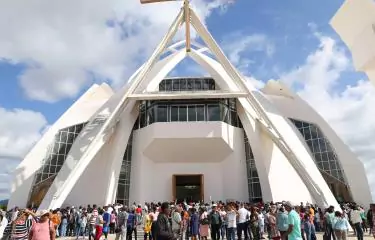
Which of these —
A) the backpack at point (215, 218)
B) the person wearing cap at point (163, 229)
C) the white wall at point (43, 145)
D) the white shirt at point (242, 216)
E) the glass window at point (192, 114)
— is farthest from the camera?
the glass window at point (192, 114)

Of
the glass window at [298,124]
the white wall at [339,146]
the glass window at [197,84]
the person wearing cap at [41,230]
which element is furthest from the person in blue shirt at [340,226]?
the glass window at [197,84]

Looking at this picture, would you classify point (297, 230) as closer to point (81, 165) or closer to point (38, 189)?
point (81, 165)

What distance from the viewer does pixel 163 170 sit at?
26781 millimetres

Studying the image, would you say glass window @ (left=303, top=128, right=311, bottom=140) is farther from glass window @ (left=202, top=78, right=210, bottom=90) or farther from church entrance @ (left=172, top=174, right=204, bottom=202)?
church entrance @ (left=172, top=174, right=204, bottom=202)

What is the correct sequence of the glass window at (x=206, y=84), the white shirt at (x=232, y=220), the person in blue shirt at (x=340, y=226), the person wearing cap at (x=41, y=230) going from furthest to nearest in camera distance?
the glass window at (x=206, y=84), the white shirt at (x=232, y=220), the person in blue shirt at (x=340, y=226), the person wearing cap at (x=41, y=230)

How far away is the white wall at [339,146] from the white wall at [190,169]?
19.9ft

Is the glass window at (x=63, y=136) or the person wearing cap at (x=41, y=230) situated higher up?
the glass window at (x=63, y=136)

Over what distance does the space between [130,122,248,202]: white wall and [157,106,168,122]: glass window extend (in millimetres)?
1067

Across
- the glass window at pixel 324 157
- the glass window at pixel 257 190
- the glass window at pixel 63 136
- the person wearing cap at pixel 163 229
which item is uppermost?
the glass window at pixel 63 136

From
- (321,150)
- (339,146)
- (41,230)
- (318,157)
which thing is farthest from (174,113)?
(41,230)

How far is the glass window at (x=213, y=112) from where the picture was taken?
2631 cm

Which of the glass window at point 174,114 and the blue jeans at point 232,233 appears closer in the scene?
the blue jeans at point 232,233

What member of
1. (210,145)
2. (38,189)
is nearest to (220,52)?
(210,145)

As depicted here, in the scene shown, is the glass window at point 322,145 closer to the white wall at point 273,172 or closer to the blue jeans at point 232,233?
the white wall at point 273,172
